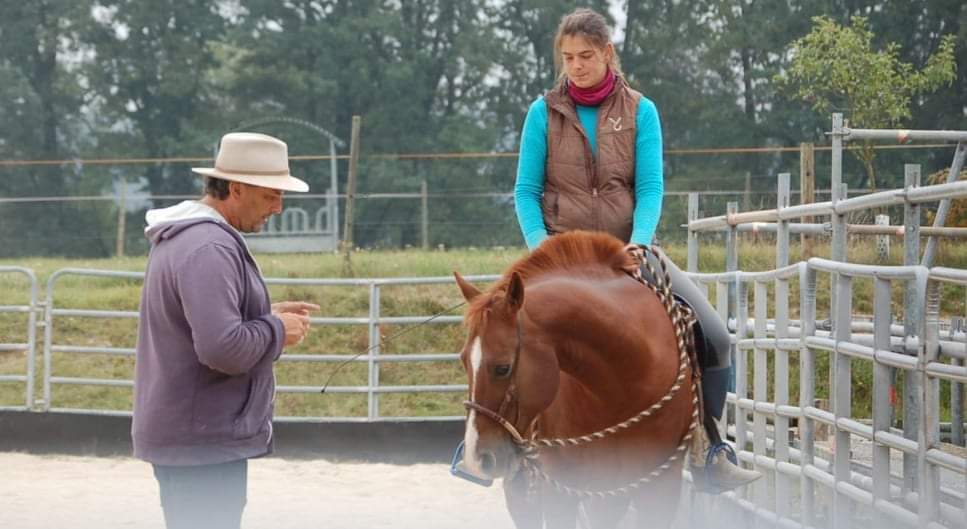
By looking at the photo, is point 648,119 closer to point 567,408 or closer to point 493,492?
point 567,408

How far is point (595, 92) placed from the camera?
15.0 feet

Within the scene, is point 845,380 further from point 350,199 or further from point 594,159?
point 350,199

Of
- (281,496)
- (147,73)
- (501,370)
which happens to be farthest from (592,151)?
(147,73)

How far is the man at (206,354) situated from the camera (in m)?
3.34

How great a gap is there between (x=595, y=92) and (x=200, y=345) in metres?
1.81

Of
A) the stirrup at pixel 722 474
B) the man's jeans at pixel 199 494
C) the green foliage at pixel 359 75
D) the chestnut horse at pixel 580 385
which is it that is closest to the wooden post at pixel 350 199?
the stirrup at pixel 722 474

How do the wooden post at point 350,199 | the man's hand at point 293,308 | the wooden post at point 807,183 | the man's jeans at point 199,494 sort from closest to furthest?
the man's jeans at point 199,494, the man's hand at point 293,308, the wooden post at point 807,183, the wooden post at point 350,199

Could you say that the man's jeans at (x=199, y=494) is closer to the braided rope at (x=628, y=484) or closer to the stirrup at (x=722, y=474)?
the braided rope at (x=628, y=484)

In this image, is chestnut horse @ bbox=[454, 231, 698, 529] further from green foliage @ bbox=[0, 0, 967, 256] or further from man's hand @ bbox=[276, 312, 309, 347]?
green foliage @ bbox=[0, 0, 967, 256]

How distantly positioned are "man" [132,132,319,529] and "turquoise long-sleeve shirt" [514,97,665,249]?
1.22 meters

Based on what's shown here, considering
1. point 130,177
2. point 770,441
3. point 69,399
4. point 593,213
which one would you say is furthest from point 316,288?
point 130,177

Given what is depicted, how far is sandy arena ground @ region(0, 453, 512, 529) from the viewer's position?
734 centimetres

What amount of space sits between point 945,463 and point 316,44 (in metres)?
32.9

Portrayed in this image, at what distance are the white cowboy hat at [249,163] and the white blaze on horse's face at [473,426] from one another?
648 millimetres
